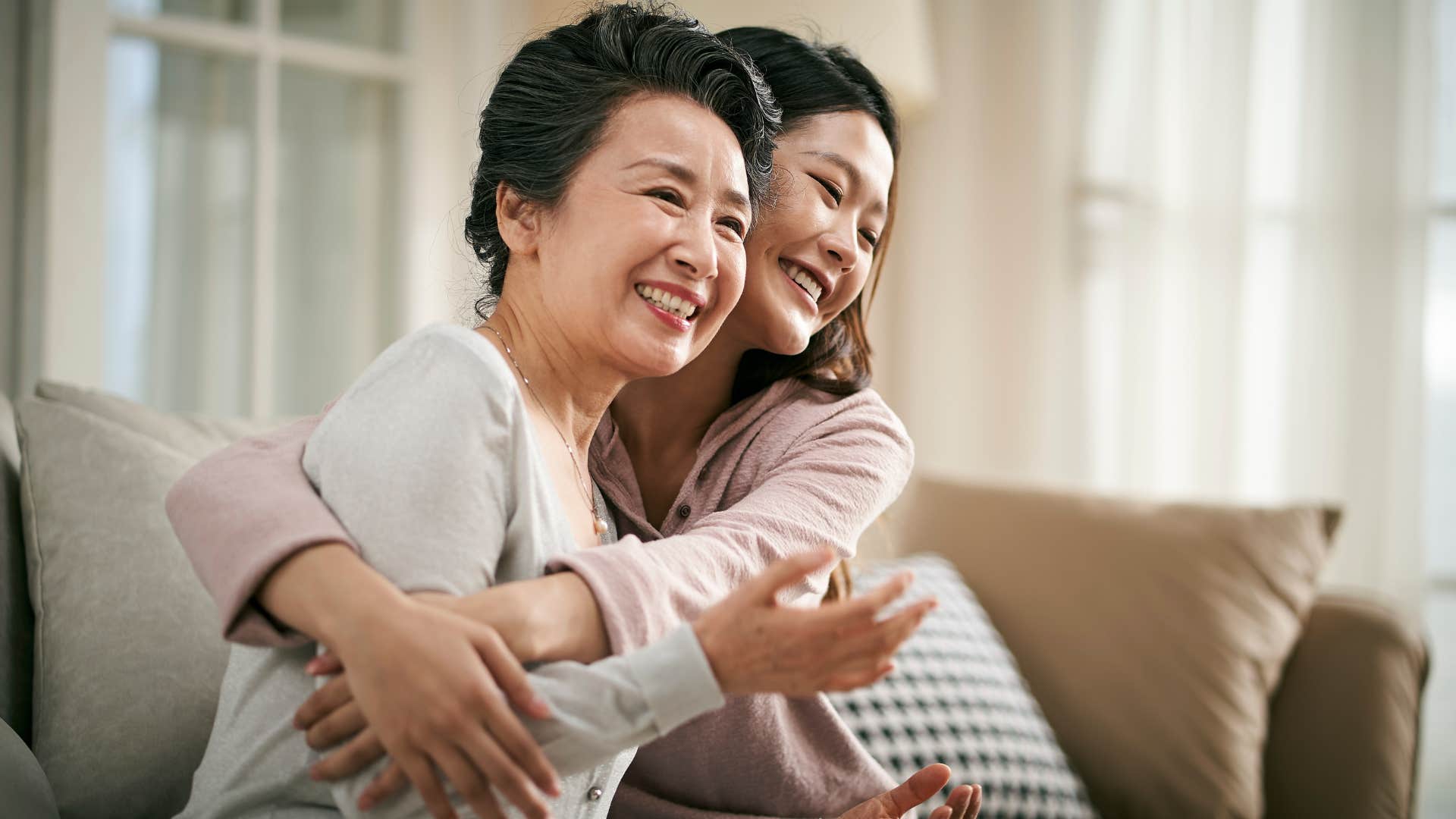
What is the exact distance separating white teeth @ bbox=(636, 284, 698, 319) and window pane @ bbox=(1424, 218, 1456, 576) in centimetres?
226

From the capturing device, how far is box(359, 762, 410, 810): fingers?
0.78 meters

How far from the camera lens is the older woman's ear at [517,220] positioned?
1.04 m

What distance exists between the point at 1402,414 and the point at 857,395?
1.88m

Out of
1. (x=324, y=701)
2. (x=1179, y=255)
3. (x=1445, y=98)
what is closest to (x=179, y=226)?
(x=324, y=701)

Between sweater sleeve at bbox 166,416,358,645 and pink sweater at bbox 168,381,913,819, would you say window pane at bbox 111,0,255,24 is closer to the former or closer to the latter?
pink sweater at bbox 168,381,913,819

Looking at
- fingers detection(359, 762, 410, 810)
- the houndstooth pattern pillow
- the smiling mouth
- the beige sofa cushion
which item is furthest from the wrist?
the beige sofa cushion

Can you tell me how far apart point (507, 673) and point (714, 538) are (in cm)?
25

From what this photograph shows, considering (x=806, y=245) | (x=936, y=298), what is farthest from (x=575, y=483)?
(x=936, y=298)

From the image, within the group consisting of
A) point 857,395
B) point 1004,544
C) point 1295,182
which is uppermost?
point 1295,182

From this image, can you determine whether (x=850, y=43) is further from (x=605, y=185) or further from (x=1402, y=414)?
(x=1402, y=414)

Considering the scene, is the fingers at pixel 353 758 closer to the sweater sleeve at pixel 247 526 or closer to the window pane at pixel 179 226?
the sweater sleeve at pixel 247 526

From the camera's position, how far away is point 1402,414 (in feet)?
8.41

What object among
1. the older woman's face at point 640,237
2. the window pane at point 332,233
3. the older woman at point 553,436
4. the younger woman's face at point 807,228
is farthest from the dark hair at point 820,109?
the window pane at point 332,233

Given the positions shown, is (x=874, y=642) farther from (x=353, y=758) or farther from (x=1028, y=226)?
(x=1028, y=226)
